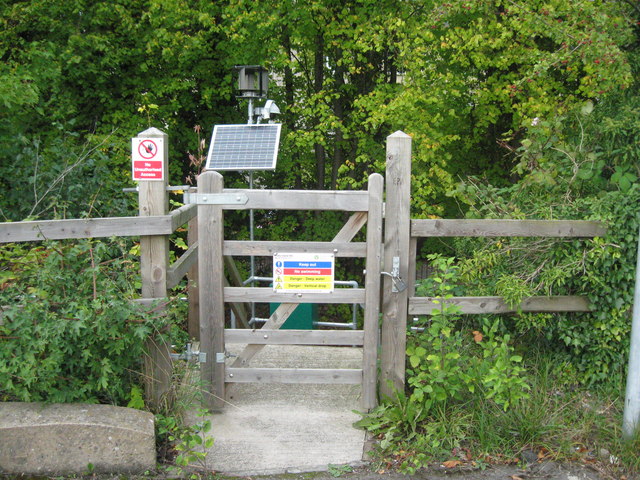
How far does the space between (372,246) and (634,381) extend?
1.85m

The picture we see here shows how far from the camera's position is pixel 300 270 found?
15.3 feet

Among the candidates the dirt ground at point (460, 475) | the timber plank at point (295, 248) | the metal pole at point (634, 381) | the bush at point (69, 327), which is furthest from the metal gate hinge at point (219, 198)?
the metal pole at point (634, 381)

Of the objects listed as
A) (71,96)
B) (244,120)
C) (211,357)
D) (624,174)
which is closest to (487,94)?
(244,120)

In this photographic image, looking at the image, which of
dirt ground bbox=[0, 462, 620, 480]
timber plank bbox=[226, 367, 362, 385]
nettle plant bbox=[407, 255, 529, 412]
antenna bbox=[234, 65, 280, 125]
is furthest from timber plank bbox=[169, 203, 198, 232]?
antenna bbox=[234, 65, 280, 125]

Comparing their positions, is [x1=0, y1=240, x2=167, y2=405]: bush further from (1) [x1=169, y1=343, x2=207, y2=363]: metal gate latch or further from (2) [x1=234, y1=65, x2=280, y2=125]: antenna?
(2) [x1=234, y1=65, x2=280, y2=125]: antenna

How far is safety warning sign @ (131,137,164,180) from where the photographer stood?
4457mm

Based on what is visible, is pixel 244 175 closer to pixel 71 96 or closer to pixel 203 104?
pixel 203 104

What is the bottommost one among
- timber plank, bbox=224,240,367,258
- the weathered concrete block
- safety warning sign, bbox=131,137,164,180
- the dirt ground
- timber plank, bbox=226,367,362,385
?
the dirt ground

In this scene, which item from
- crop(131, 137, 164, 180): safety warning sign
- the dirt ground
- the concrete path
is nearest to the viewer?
the dirt ground

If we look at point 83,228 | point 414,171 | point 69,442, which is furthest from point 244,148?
point 69,442

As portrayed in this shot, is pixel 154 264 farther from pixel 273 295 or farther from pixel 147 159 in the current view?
pixel 273 295

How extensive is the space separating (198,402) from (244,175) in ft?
26.7

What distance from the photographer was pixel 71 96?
36.9 ft

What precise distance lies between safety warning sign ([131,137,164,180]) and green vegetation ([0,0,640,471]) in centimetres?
55
